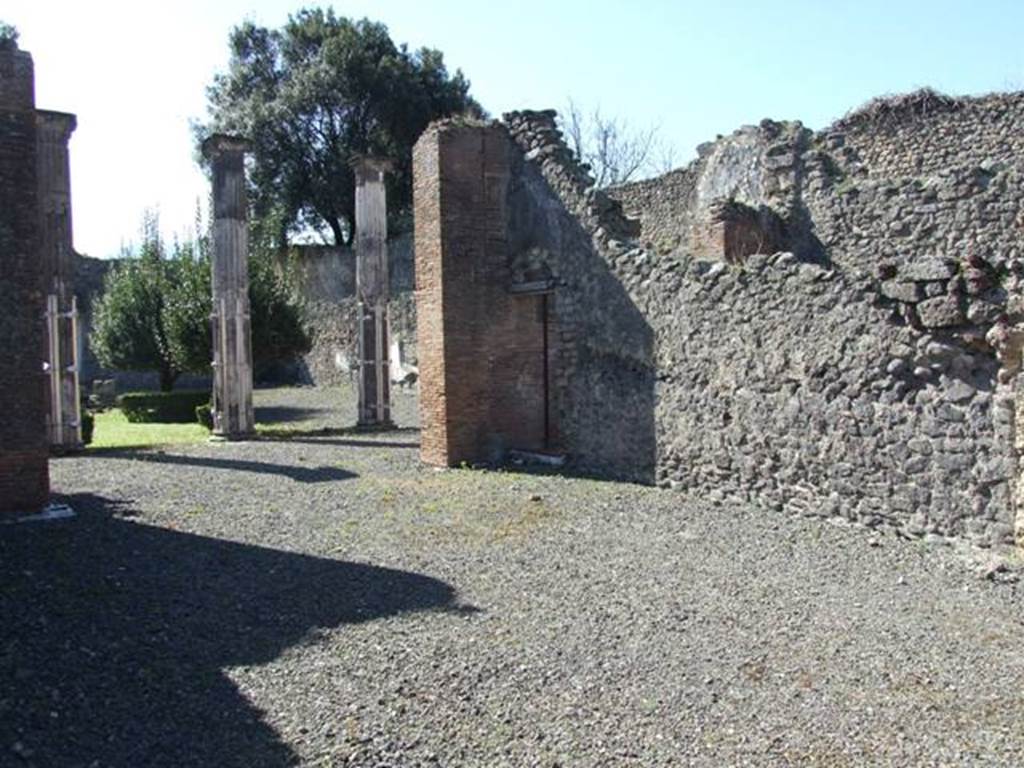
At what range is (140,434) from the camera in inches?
717

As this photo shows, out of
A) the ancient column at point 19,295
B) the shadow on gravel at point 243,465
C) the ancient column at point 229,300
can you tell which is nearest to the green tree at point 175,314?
the ancient column at point 229,300

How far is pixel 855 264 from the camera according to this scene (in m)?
14.2

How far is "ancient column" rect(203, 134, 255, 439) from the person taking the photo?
1562cm

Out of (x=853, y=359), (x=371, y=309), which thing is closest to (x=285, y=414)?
(x=371, y=309)

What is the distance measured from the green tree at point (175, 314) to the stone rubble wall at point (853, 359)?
390 inches

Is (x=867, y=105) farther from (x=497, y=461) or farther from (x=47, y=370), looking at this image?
(x=47, y=370)

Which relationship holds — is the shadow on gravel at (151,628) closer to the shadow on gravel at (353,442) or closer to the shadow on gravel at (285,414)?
the shadow on gravel at (353,442)

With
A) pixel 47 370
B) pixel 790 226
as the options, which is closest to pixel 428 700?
pixel 47 370

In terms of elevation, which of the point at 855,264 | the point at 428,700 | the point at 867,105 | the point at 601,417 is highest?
the point at 867,105

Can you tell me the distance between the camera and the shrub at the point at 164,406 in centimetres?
2141

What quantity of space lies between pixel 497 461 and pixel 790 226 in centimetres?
639

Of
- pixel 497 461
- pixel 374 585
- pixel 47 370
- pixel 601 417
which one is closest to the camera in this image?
pixel 374 585

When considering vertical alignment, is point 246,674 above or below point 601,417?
below

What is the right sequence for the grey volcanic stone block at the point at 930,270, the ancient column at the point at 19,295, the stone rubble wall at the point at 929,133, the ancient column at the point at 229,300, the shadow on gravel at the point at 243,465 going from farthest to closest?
the ancient column at the point at 229,300 < the stone rubble wall at the point at 929,133 < the shadow on gravel at the point at 243,465 < the ancient column at the point at 19,295 < the grey volcanic stone block at the point at 930,270
